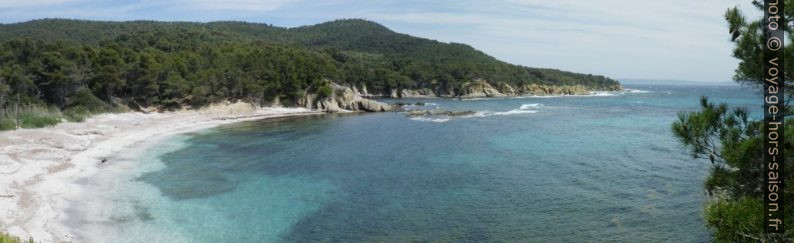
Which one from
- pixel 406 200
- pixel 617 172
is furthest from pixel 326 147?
pixel 617 172

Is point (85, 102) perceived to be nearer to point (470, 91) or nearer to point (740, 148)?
point (740, 148)

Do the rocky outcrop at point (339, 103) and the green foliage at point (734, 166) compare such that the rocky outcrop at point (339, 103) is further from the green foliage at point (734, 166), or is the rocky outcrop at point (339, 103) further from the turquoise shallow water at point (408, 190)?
the green foliage at point (734, 166)

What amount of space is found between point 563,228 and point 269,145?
89.7 ft

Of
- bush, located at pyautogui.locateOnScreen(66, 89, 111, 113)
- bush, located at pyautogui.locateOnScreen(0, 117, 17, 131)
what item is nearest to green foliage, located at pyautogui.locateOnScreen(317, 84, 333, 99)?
bush, located at pyautogui.locateOnScreen(66, 89, 111, 113)

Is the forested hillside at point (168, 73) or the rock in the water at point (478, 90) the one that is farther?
the rock in the water at point (478, 90)

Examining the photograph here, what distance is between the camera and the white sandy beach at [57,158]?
1819 centimetres

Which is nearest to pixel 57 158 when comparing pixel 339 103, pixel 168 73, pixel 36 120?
pixel 36 120

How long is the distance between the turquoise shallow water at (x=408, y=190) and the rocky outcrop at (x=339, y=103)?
1245 inches

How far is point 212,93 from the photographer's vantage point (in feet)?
222

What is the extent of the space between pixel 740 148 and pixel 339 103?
72.7 meters

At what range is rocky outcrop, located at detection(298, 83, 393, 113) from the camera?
77.6 metres

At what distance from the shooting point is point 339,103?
7956 cm

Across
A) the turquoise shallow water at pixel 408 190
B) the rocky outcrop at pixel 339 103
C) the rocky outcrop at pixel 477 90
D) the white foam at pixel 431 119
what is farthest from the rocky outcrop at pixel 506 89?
the turquoise shallow water at pixel 408 190

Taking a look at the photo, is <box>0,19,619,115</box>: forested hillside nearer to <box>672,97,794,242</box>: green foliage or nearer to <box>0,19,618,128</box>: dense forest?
<box>0,19,618,128</box>: dense forest
